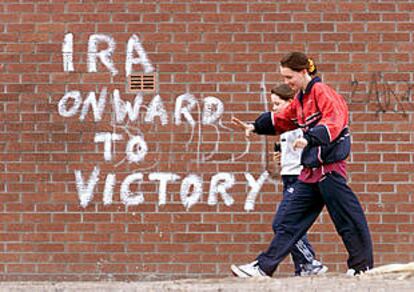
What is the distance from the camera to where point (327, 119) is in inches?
226

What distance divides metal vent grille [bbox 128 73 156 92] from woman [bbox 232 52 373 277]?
6.46 ft

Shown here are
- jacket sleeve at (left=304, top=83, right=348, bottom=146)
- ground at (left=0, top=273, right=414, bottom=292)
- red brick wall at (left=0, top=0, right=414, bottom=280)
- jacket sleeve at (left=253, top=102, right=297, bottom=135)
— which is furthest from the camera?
red brick wall at (left=0, top=0, right=414, bottom=280)

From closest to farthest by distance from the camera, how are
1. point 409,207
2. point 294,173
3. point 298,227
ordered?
point 298,227, point 294,173, point 409,207

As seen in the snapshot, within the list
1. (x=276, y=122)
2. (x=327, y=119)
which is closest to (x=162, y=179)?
(x=276, y=122)

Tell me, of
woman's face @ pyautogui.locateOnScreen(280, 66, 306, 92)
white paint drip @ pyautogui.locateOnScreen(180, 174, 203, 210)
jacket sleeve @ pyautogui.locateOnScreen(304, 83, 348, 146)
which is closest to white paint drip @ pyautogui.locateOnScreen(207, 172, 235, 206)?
white paint drip @ pyautogui.locateOnScreen(180, 174, 203, 210)

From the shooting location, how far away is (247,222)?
25.3 ft

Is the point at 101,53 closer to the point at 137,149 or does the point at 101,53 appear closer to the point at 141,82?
the point at 141,82

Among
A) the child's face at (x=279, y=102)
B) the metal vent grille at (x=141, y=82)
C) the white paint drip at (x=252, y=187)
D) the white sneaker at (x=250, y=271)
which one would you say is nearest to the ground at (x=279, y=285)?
the white sneaker at (x=250, y=271)

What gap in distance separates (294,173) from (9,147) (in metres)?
2.65

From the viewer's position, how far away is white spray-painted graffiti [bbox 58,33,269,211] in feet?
25.3

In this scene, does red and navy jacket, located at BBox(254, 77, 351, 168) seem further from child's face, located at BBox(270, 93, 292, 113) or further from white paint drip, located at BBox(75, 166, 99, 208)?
white paint drip, located at BBox(75, 166, 99, 208)

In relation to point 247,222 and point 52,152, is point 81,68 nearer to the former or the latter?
point 52,152

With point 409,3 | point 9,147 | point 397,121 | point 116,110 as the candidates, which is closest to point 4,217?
point 9,147

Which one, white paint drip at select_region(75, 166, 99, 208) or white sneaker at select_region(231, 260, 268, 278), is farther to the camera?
white paint drip at select_region(75, 166, 99, 208)
